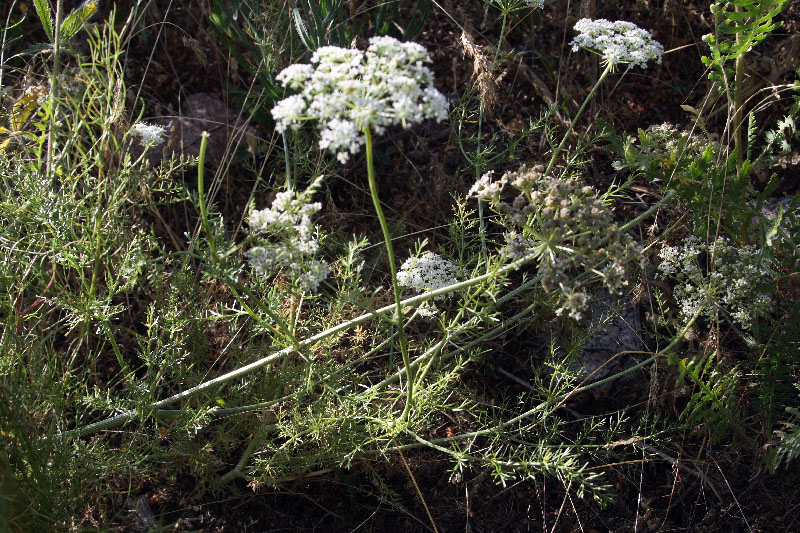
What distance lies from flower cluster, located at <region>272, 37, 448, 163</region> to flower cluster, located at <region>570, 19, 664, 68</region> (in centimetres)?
122

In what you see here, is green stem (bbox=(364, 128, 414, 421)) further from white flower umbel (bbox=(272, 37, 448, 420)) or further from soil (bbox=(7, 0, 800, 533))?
soil (bbox=(7, 0, 800, 533))

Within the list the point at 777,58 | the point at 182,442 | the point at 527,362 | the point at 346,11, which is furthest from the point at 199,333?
the point at 777,58

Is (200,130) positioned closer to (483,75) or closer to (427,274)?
(483,75)

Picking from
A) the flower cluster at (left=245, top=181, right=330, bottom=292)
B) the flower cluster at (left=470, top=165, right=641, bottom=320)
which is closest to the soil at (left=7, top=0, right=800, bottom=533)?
the flower cluster at (left=470, top=165, right=641, bottom=320)

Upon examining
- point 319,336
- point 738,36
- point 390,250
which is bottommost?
point 319,336

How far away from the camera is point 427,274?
2711 millimetres

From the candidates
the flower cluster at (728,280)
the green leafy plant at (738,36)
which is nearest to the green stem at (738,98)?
the green leafy plant at (738,36)

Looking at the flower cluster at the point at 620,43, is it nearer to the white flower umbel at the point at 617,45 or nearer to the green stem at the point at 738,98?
the white flower umbel at the point at 617,45

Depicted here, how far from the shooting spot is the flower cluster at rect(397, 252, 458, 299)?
8.79 ft

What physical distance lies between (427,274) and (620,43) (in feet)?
4.11

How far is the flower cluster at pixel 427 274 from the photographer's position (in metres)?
2.68

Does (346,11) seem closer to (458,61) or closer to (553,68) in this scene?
(458,61)

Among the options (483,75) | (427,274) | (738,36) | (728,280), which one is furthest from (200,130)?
(728,280)

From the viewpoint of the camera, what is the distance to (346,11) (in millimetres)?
4363
